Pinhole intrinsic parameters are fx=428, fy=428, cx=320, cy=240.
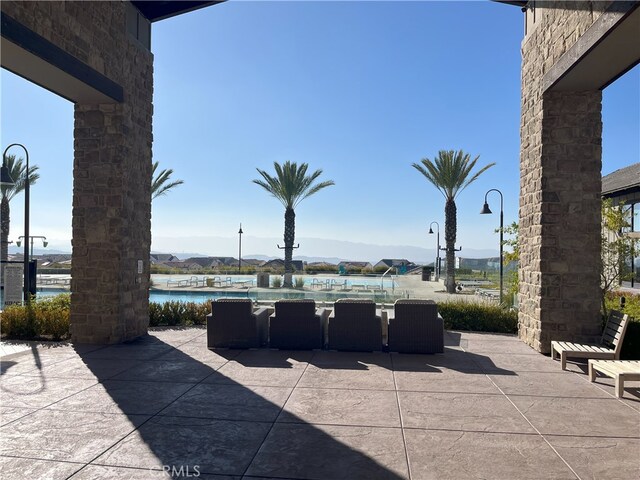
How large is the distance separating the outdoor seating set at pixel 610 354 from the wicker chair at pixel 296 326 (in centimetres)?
360

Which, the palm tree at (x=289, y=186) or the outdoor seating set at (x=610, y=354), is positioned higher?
the palm tree at (x=289, y=186)

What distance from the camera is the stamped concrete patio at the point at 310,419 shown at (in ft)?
10.4

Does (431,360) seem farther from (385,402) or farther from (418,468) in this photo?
(418,468)

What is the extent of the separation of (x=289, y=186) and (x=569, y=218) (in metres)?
21.0

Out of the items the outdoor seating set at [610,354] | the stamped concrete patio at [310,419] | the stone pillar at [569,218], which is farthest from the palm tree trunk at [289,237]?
the outdoor seating set at [610,354]

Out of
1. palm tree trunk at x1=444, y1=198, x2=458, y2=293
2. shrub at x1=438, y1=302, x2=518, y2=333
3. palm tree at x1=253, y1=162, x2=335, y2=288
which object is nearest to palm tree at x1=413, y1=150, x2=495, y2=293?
palm tree trunk at x1=444, y1=198, x2=458, y2=293

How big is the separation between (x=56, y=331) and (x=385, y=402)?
6498mm

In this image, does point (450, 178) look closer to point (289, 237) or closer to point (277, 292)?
point (289, 237)

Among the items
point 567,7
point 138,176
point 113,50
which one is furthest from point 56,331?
point 567,7

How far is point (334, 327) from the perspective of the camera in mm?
6914

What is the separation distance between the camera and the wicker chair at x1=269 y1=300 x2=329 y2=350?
6.98 m

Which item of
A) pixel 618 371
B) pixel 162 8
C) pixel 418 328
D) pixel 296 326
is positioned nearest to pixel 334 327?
pixel 296 326

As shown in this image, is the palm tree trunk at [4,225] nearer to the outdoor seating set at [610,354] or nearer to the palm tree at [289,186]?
the palm tree at [289,186]

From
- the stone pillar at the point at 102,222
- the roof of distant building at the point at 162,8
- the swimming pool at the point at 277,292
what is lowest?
the swimming pool at the point at 277,292
